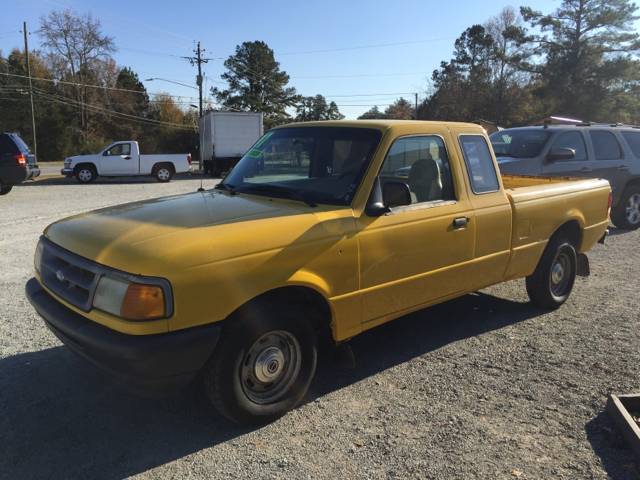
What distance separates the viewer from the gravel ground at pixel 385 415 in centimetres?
281

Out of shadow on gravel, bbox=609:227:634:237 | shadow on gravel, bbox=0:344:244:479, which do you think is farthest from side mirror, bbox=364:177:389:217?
shadow on gravel, bbox=609:227:634:237

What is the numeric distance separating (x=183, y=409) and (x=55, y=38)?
207 ft

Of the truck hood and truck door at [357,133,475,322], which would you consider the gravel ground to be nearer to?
truck door at [357,133,475,322]

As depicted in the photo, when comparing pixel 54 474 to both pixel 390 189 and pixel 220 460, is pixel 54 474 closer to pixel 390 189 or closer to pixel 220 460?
pixel 220 460

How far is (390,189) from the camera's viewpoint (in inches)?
135

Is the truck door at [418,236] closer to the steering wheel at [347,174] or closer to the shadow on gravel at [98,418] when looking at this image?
the steering wheel at [347,174]

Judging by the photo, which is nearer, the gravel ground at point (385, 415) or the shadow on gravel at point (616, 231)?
the gravel ground at point (385, 415)

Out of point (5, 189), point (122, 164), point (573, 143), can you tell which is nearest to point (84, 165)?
point (122, 164)

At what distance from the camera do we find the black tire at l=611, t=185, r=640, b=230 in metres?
10.4

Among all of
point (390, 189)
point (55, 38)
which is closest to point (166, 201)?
point (390, 189)

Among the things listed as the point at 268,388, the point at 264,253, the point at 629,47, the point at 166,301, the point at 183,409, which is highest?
the point at 629,47

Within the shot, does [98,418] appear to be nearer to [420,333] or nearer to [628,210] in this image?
[420,333]

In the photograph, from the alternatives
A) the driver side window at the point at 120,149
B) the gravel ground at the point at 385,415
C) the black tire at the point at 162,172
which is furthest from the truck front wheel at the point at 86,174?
the gravel ground at the point at 385,415

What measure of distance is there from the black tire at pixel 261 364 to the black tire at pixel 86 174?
2088cm
